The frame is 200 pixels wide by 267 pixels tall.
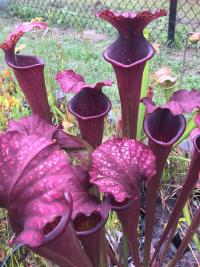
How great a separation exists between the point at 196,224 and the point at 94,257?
24cm

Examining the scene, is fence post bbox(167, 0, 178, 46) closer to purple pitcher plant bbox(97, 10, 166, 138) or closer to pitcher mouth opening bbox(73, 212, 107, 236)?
purple pitcher plant bbox(97, 10, 166, 138)

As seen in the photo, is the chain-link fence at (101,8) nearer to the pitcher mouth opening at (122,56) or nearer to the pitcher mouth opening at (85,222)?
the pitcher mouth opening at (122,56)

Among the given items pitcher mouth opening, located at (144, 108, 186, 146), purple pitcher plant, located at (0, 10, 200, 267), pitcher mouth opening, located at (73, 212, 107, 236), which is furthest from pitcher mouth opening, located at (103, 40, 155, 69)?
pitcher mouth opening, located at (73, 212, 107, 236)

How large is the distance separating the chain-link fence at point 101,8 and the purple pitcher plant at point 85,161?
2.85 meters

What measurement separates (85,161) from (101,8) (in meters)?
4.29

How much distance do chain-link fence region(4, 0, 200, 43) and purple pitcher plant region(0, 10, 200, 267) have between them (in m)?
2.85

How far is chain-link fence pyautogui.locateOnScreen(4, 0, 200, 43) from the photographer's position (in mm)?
3800

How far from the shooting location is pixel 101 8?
15.3 ft

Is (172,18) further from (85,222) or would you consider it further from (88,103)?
(85,222)

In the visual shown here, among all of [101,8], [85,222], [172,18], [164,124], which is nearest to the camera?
[85,222]

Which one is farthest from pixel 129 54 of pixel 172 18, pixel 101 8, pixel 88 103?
pixel 101 8

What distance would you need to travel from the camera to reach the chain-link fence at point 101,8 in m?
3.80

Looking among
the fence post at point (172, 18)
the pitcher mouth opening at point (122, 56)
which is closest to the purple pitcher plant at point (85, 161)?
the pitcher mouth opening at point (122, 56)

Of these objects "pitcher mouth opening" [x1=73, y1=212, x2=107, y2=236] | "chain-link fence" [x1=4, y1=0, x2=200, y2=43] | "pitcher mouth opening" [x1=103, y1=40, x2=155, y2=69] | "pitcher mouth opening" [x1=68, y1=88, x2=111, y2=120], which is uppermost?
"pitcher mouth opening" [x1=103, y1=40, x2=155, y2=69]
